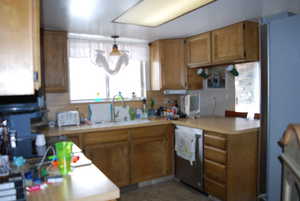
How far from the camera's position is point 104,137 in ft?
9.37

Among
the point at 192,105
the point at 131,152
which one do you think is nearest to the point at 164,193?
the point at 131,152

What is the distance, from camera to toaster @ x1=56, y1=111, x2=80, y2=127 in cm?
297

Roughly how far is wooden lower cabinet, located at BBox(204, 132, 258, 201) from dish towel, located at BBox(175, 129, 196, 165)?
0.22m

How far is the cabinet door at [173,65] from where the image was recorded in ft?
11.6

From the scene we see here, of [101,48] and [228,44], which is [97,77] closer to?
[101,48]

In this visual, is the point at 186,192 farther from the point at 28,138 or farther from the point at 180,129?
the point at 28,138

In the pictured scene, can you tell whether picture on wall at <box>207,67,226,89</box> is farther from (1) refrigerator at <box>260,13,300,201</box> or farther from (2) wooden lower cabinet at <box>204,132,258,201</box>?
(1) refrigerator at <box>260,13,300,201</box>

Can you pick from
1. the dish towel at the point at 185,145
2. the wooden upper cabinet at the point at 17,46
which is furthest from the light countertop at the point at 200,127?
the wooden upper cabinet at the point at 17,46

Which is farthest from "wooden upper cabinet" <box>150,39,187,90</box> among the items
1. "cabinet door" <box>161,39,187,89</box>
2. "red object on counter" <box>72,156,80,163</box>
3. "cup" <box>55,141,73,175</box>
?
"cup" <box>55,141,73,175</box>

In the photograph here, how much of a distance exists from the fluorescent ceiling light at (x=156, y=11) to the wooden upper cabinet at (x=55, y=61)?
2.93 feet

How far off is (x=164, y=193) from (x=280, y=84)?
1996 millimetres

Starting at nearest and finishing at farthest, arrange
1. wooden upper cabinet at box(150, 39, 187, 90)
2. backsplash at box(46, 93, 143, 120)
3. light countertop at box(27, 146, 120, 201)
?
1. light countertop at box(27, 146, 120, 201)
2. backsplash at box(46, 93, 143, 120)
3. wooden upper cabinet at box(150, 39, 187, 90)

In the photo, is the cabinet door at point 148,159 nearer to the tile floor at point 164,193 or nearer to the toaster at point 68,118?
the tile floor at point 164,193

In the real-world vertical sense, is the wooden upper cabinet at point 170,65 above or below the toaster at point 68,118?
above
